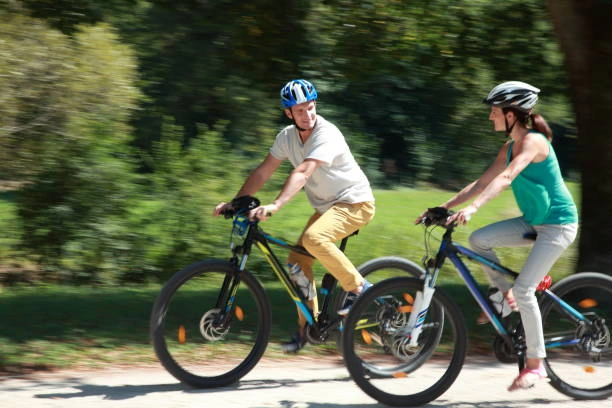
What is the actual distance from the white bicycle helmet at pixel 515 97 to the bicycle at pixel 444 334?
736 millimetres

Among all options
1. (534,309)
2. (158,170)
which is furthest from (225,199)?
(534,309)

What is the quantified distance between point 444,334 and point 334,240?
90 cm

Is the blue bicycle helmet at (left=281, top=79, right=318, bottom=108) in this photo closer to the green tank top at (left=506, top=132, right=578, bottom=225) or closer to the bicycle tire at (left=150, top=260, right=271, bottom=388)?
the bicycle tire at (left=150, top=260, right=271, bottom=388)

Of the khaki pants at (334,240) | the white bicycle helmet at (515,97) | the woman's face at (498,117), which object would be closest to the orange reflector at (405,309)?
the khaki pants at (334,240)

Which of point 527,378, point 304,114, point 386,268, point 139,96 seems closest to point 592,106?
point 386,268

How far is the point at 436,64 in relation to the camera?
10180 millimetres

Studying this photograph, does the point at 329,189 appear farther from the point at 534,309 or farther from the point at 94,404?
the point at 94,404

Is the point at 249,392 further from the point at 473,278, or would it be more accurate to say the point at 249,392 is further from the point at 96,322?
the point at 96,322

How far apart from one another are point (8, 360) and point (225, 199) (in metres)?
5.41

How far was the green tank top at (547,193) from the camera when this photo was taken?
5.63m

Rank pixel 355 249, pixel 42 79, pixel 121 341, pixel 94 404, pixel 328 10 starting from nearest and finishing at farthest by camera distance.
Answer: pixel 94 404, pixel 121 341, pixel 328 10, pixel 42 79, pixel 355 249

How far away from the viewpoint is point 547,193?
5.66m

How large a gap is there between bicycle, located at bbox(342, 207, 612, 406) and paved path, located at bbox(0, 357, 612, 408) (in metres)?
0.15

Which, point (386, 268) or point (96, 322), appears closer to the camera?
Answer: point (386, 268)
